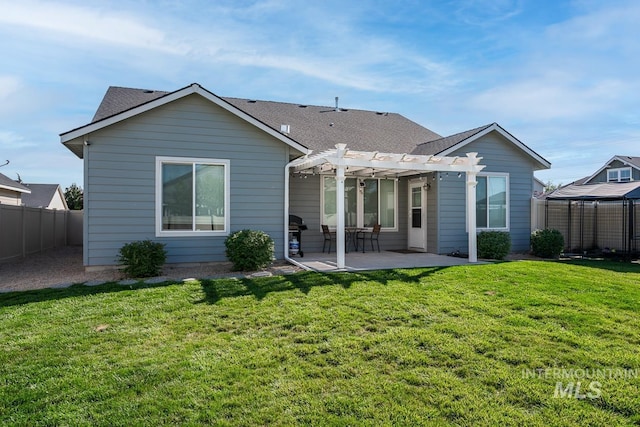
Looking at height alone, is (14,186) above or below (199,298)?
above

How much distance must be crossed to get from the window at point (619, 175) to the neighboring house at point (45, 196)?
118ft

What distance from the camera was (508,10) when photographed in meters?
9.12

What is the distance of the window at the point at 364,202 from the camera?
38.9 ft

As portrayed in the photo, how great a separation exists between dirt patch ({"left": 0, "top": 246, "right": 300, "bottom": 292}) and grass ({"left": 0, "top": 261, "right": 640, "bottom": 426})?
98 centimetres

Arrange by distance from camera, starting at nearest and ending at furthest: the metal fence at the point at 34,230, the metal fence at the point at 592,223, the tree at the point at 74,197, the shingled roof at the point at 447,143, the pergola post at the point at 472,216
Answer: the pergola post at the point at 472,216, the metal fence at the point at 34,230, the shingled roof at the point at 447,143, the metal fence at the point at 592,223, the tree at the point at 74,197

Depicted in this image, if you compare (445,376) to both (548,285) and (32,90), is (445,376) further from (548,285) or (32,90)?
(32,90)

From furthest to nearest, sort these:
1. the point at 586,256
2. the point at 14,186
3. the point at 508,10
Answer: the point at 14,186, the point at 586,256, the point at 508,10

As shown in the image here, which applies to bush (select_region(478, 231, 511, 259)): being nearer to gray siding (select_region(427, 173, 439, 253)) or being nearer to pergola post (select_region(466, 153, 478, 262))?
pergola post (select_region(466, 153, 478, 262))

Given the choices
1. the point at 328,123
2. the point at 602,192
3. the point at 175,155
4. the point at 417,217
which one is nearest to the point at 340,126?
the point at 328,123

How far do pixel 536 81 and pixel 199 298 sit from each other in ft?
43.4

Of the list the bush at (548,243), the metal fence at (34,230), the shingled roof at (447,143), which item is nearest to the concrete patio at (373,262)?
the bush at (548,243)

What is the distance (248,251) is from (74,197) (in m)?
28.2

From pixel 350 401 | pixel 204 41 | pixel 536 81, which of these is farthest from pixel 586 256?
pixel 204 41

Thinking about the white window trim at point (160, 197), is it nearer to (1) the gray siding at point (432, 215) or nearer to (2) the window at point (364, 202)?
(2) the window at point (364, 202)
